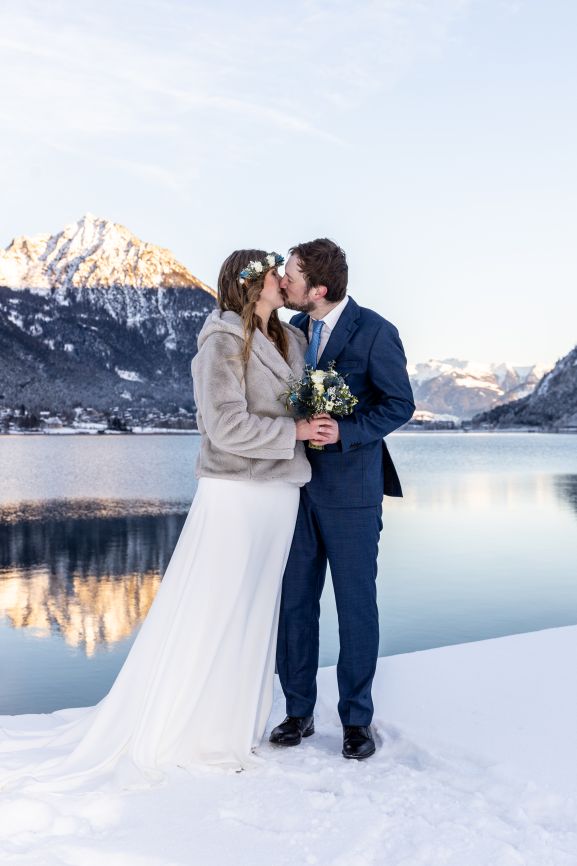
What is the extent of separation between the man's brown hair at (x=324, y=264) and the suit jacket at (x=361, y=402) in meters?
0.13

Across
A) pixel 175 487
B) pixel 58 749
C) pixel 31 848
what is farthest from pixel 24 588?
pixel 175 487

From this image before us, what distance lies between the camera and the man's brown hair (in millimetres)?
3604

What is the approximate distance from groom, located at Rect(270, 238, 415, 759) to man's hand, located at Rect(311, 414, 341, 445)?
0.04m

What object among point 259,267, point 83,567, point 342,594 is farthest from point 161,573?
point 259,267

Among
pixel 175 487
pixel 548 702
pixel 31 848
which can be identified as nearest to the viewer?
pixel 31 848

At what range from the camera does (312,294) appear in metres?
3.69

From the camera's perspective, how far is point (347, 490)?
3.71 m

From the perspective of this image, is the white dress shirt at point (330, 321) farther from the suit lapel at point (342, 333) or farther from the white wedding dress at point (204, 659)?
the white wedding dress at point (204, 659)

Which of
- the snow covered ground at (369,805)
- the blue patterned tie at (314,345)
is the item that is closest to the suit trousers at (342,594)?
the snow covered ground at (369,805)

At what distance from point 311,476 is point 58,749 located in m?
1.51

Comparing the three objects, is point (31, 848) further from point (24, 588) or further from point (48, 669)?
point (24, 588)

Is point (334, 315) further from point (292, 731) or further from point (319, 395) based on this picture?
point (292, 731)

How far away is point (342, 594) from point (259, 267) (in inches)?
55.3

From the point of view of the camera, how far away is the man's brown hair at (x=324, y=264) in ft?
11.8
